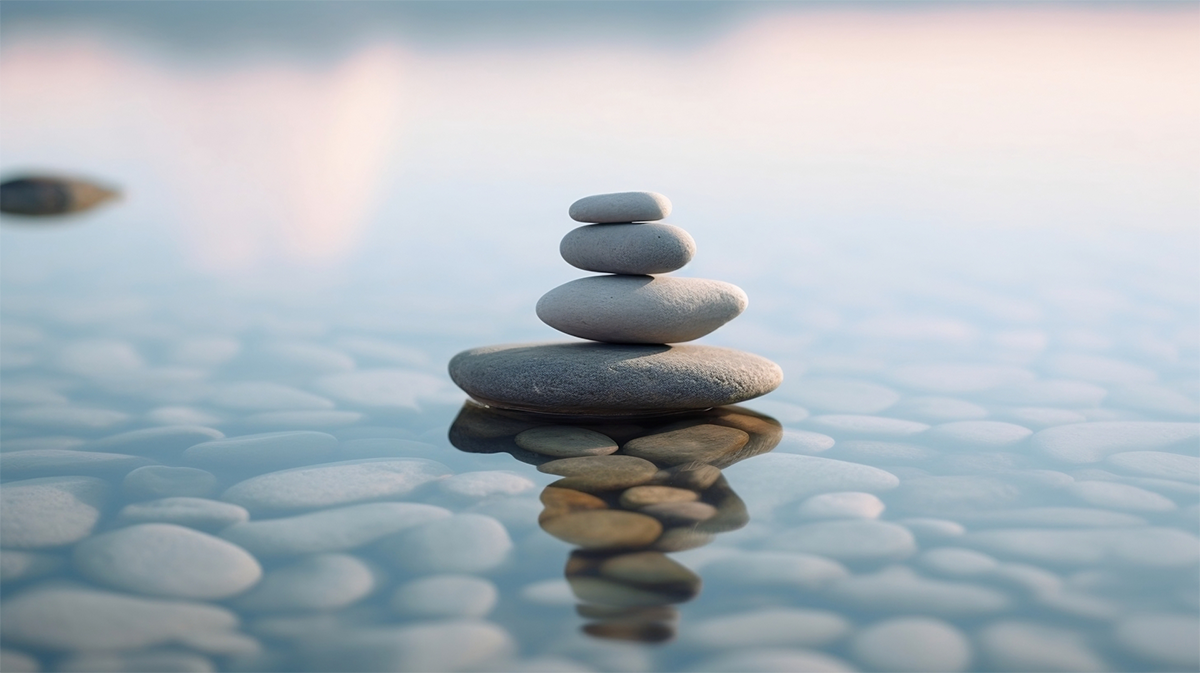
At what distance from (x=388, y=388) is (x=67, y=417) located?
0.99 m

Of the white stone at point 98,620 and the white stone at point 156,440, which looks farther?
the white stone at point 156,440

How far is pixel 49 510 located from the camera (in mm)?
2291

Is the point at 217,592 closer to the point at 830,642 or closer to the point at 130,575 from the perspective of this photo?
the point at 130,575

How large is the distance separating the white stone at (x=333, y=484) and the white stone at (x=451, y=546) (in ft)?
0.91

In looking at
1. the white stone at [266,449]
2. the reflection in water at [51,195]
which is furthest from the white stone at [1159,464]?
the reflection in water at [51,195]

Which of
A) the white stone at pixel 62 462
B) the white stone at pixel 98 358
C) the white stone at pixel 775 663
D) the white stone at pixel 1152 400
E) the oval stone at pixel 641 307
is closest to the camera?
the white stone at pixel 775 663

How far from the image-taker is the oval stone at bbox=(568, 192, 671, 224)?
3139mm

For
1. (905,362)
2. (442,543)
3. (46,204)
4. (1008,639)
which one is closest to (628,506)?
(442,543)

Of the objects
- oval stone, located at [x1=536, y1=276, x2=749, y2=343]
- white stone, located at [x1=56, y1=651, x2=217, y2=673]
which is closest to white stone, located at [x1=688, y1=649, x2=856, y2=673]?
white stone, located at [x1=56, y1=651, x2=217, y2=673]

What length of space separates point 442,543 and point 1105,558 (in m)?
1.35

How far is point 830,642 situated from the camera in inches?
66.4

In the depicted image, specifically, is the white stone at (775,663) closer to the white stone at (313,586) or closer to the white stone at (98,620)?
the white stone at (313,586)

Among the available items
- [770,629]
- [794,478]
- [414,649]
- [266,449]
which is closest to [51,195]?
[266,449]

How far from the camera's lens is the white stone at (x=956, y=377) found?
11.6ft
